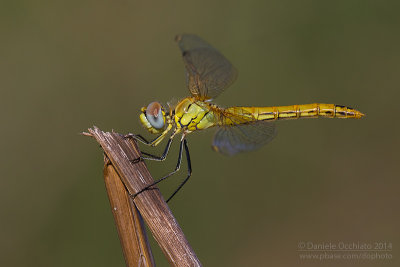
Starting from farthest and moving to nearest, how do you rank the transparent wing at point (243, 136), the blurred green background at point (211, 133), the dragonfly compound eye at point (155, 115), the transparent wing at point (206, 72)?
the blurred green background at point (211, 133), the transparent wing at point (243, 136), the transparent wing at point (206, 72), the dragonfly compound eye at point (155, 115)

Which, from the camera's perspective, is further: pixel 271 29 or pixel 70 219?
pixel 271 29

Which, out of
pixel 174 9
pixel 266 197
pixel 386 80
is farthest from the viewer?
pixel 174 9

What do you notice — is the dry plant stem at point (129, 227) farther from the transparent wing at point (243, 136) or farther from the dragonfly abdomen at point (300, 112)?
the dragonfly abdomen at point (300, 112)

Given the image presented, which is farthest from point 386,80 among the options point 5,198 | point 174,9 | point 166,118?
point 5,198

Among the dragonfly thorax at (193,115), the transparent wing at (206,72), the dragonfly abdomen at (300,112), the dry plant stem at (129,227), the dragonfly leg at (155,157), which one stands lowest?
the dry plant stem at (129,227)

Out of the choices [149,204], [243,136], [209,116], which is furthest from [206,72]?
[149,204]

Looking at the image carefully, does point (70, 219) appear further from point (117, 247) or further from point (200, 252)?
point (200, 252)

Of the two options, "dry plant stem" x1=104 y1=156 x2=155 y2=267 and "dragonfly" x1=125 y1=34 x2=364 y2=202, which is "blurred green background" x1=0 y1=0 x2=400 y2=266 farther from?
"dry plant stem" x1=104 y1=156 x2=155 y2=267

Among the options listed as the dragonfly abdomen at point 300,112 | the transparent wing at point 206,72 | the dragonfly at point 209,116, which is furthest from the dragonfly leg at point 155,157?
the dragonfly abdomen at point 300,112
